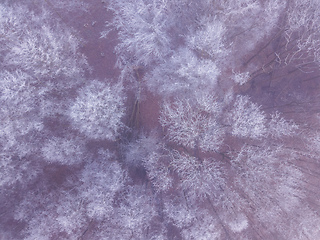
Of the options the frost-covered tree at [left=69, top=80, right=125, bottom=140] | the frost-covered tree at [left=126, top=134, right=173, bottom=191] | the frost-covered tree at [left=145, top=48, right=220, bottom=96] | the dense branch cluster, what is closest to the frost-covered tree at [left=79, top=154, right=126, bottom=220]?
the dense branch cluster

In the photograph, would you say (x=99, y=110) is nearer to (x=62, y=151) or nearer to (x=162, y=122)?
(x=62, y=151)

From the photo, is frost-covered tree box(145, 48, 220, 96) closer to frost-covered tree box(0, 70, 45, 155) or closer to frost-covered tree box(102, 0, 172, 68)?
frost-covered tree box(102, 0, 172, 68)

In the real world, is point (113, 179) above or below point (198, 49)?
below

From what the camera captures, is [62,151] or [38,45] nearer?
[38,45]

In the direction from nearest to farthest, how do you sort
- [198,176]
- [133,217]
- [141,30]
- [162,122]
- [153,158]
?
[133,217]
[198,176]
[153,158]
[141,30]
[162,122]

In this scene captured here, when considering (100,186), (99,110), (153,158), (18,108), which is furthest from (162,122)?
(18,108)

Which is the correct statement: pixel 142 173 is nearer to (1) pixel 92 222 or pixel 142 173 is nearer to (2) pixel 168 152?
(2) pixel 168 152

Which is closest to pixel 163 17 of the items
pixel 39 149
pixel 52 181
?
pixel 39 149

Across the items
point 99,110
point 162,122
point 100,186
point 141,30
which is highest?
point 141,30
